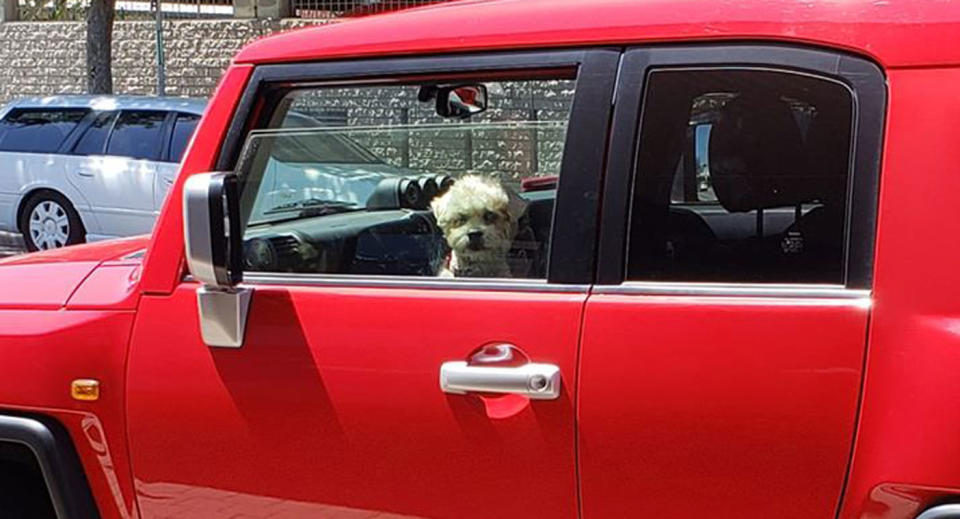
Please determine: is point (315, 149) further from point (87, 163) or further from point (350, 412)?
point (87, 163)

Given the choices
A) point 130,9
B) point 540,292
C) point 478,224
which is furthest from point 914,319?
point 130,9

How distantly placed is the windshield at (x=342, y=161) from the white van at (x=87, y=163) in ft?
24.9

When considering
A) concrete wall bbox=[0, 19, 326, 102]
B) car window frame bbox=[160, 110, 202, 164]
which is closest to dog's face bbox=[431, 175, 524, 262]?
car window frame bbox=[160, 110, 202, 164]

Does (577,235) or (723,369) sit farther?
(577,235)

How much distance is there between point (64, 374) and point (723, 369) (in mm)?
1560

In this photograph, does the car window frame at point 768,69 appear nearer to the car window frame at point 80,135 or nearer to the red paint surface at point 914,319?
the red paint surface at point 914,319

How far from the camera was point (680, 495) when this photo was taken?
196cm

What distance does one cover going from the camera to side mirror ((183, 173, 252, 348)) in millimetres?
2162

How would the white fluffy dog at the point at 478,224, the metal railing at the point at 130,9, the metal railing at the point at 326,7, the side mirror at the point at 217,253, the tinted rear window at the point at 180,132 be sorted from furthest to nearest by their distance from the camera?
the metal railing at the point at 130,9 → the metal railing at the point at 326,7 → the tinted rear window at the point at 180,132 → the white fluffy dog at the point at 478,224 → the side mirror at the point at 217,253

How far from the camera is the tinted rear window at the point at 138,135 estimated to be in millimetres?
10023

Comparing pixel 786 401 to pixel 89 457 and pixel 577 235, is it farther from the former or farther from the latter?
pixel 89 457

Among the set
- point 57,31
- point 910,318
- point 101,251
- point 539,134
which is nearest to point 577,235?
point 539,134

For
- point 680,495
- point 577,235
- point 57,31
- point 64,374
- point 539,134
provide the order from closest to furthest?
point 680,495, point 577,235, point 539,134, point 64,374, point 57,31

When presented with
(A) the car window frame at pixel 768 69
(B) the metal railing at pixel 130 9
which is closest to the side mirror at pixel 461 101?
(A) the car window frame at pixel 768 69
